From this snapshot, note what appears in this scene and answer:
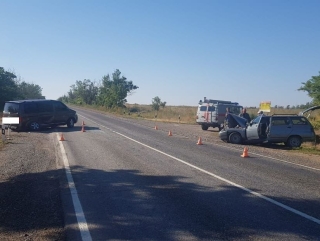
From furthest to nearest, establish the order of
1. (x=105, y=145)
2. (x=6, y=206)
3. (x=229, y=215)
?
(x=105, y=145) → (x=6, y=206) → (x=229, y=215)

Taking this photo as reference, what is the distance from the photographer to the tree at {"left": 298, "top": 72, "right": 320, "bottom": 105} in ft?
119

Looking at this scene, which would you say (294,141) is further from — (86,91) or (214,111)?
(86,91)

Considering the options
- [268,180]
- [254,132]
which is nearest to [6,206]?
[268,180]

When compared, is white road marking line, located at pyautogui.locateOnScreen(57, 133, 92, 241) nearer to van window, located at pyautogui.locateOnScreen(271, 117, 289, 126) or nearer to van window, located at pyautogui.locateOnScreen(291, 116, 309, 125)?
van window, located at pyautogui.locateOnScreen(271, 117, 289, 126)

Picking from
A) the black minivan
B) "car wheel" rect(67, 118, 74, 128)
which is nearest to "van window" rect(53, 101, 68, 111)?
the black minivan

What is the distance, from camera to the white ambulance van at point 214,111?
3157 centimetres

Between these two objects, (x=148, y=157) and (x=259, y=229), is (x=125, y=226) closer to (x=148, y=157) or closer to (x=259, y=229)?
(x=259, y=229)

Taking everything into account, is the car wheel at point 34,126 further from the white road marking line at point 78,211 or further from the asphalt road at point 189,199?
the white road marking line at point 78,211

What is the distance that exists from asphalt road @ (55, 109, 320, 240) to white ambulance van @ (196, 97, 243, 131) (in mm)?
17356

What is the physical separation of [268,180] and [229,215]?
383cm

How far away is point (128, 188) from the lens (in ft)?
30.1

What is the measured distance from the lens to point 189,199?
812 cm

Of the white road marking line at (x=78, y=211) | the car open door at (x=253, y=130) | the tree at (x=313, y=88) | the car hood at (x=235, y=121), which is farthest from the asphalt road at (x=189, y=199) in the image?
the tree at (x=313, y=88)

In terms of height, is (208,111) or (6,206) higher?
(208,111)
